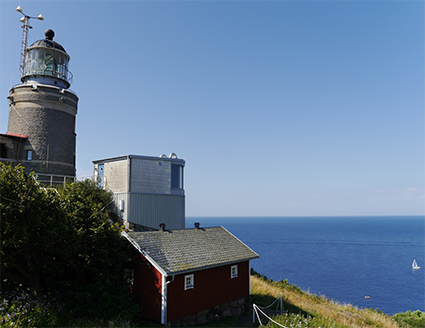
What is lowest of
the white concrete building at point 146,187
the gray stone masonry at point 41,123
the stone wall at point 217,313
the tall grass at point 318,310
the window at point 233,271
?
the tall grass at point 318,310

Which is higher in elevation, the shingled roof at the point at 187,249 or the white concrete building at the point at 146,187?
the white concrete building at the point at 146,187

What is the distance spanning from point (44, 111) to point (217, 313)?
24.8 meters

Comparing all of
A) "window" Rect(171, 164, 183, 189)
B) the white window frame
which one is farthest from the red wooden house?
the white window frame

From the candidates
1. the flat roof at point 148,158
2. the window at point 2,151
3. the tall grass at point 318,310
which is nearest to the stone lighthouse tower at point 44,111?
the window at point 2,151

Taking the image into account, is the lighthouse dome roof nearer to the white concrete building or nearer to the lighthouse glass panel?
the lighthouse glass panel

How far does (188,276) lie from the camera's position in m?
17.4

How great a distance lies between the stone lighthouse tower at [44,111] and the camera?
1176 inches

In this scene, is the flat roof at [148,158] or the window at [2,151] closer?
the flat roof at [148,158]

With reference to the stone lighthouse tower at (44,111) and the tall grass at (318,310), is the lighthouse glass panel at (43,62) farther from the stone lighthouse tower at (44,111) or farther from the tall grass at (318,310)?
the tall grass at (318,310)

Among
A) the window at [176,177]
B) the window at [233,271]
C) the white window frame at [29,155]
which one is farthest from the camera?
the white window frame at [29,155]

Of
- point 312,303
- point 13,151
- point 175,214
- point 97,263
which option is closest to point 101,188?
point 175,214

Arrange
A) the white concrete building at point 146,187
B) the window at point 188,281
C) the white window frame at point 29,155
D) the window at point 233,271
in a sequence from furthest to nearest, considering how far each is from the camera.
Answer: the white window frame at point 29,155 → the white concrete building at point 146,187 → the window at point 233,271 → the window at point 188,281

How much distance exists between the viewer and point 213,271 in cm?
1906

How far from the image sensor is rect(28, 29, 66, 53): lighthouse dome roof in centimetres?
3077
